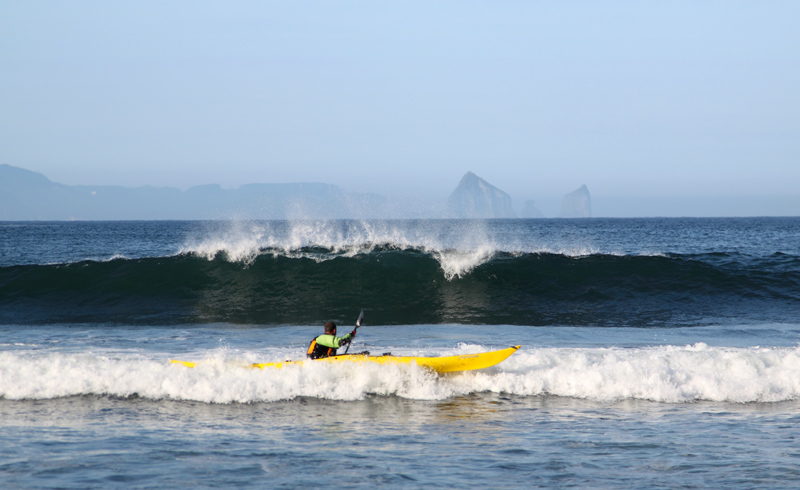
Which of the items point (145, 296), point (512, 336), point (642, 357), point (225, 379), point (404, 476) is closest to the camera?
point (404, 476)

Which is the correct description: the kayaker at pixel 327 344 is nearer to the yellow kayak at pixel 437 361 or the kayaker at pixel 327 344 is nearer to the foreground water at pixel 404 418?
the yellow kayak at pixel 437 361

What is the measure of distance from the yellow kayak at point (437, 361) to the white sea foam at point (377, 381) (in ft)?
0.34

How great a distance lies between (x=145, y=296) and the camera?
18438mm

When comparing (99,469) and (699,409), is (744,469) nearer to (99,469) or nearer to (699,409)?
(699,409)

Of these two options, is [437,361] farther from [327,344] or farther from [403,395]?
[327,344]

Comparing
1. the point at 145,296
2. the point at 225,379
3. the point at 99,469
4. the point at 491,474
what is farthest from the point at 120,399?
the point at 145,296

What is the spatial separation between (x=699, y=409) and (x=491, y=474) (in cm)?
406

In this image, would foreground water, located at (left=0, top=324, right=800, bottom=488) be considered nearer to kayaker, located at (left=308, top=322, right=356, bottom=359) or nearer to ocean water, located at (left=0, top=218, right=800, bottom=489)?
ocean water, located at (left=0, top=218, right=800, bottom=489)

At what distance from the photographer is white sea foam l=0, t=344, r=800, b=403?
333 inches

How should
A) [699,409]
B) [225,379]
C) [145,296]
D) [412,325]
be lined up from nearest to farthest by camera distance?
[699,409], [225,379], [412,325], [145,296]

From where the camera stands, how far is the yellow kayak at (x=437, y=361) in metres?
8.91

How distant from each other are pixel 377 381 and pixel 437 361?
964 mm

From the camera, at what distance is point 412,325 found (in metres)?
14.9

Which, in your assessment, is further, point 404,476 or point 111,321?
point 111,321
